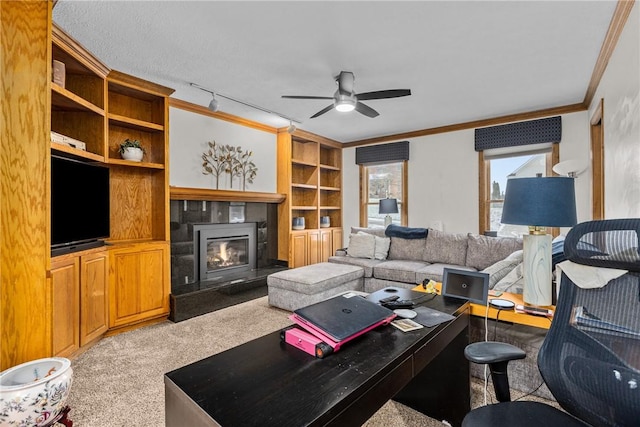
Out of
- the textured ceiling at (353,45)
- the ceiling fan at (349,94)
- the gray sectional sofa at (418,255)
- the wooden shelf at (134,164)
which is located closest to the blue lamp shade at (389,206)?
the gray sectional sofa at (418,255)

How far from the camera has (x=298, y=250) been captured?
207 inches

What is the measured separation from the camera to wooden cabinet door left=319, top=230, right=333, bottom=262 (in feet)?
19.1

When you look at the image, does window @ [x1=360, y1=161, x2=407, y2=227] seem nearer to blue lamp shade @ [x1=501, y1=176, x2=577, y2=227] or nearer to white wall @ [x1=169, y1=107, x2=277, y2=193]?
white wall @ [x1=169, y1=107, x2=277, y2=193]

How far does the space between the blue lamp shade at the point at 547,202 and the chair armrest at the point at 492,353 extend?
2.49 ft

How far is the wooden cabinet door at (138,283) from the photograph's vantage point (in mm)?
3002

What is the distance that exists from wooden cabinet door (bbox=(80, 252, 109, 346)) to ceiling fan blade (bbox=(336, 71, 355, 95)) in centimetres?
269

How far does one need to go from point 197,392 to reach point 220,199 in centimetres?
350

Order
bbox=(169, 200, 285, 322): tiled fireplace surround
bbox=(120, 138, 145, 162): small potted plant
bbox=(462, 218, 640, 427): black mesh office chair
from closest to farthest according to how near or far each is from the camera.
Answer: bbox=(462, 218, 640, 427): black mesh office chair < bbox=(120, 138, 145, 162): small potted plant < bbox=(169, 200, 285, 322): tiled fireplace surround

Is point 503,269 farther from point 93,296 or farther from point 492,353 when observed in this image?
point 93,296

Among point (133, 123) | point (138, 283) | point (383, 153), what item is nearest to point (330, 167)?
point (383, 153)

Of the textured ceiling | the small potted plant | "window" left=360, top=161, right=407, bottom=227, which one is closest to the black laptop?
the textured ceiling

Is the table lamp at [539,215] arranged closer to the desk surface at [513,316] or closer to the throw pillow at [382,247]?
the desk surface at [513,316]

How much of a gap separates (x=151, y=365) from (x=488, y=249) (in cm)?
380

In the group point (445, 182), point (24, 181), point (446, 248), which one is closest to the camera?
point (24, 181)
